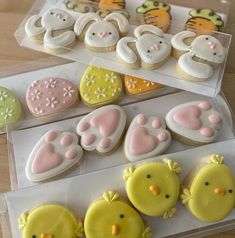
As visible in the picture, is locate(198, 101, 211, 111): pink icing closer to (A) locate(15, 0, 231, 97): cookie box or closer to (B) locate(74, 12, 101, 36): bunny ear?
(A) locate(15, 0, 231, 97): cookie box

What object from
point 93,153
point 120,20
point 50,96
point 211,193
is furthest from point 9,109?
point 211,193

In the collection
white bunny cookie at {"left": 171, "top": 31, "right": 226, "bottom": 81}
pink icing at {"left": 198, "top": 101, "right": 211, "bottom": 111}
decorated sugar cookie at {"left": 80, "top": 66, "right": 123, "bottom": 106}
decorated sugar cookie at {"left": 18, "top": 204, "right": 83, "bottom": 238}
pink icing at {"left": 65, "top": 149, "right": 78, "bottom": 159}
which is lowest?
decorated sugar cookie at {"left": 18, "top": 204, "right": 83, "bottom": 238}

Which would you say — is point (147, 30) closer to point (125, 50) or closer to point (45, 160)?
point (125, 50)

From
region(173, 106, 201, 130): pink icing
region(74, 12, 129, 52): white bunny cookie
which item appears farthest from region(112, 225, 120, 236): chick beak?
region(74, 12, 129, 52): white bunny cookie

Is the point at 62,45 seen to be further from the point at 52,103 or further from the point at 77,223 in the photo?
the point at 77,223

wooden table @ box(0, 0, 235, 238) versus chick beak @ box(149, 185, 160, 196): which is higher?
wooden table @ box(0, 0, 235, 238)

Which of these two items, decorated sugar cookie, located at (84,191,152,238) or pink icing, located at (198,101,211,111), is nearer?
decorated sugar cookie, located at (84,191,152,238)
